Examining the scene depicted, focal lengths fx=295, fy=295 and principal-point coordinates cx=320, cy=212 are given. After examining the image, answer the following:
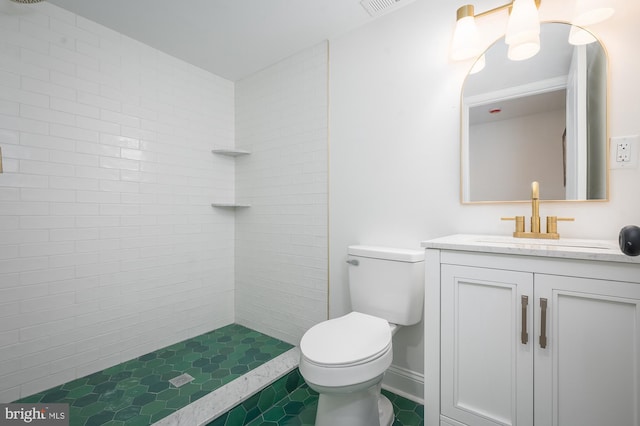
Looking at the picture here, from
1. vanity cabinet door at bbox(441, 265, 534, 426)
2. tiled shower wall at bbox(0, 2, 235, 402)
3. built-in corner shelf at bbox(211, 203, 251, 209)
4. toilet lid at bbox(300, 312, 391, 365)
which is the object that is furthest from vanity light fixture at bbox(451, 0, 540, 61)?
tiled shower wall at bbox(0, 2, 235, 402)

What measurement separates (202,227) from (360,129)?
1.52m

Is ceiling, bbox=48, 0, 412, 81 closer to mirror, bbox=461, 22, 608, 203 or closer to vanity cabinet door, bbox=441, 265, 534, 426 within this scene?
mirror, bbox=461, 22, 608, 203

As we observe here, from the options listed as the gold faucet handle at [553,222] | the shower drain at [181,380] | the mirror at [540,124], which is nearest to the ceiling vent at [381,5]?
the mirror at [540,124]

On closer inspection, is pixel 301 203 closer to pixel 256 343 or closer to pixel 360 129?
pixel 360 129

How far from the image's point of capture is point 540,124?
53.6 inches

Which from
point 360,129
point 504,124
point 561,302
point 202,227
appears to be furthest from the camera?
point 202,227

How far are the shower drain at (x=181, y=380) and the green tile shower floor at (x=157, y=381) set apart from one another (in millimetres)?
23

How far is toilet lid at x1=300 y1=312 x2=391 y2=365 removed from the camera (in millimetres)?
1177

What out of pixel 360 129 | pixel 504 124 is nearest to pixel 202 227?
pixel 360 129

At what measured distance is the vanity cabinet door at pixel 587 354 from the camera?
87cm

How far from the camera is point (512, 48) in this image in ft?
4.52

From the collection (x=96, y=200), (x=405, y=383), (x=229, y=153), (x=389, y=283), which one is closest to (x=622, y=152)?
(x=389, y=283)

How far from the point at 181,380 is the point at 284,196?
4.51 feet

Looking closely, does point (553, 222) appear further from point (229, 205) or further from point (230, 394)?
point (229, 205)
